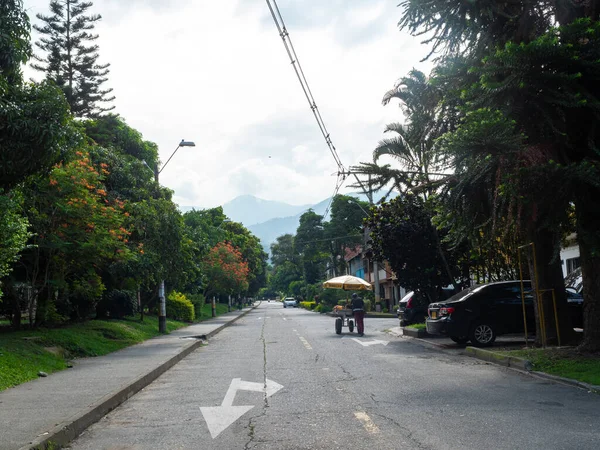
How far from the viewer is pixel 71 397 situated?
9523mm

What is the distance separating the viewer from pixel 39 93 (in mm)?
9148

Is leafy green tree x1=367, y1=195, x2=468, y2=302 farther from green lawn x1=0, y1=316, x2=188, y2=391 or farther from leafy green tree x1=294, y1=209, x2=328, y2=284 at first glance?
leafy green tree x1=294, y1=209, x2=328, y2=284

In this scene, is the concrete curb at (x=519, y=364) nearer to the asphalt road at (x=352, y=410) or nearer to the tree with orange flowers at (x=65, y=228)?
the asphalt road at (x=352, y=410)

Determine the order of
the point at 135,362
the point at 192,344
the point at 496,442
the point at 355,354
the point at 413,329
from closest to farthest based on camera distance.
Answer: the point at 496,442
the point at 135,362
the point at 355,354
the point at 192,344
the point at 413,329

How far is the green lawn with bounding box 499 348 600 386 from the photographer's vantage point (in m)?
10.7

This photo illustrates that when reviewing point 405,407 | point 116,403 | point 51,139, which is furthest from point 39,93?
point 405,407

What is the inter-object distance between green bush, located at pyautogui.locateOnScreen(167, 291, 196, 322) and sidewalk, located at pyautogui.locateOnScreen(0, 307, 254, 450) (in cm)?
1988

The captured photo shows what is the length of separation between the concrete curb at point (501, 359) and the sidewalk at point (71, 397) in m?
7.23

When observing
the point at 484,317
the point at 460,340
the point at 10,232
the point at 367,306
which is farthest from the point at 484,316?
the point at 367,306

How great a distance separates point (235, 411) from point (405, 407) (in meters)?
2.27

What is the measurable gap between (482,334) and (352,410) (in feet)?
31.3

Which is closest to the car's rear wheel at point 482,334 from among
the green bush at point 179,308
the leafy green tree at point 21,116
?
the leafy green tree at point 21,116

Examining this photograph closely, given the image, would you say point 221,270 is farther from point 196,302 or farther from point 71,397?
point 71,397

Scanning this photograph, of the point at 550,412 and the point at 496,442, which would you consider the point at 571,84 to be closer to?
the point at 550,412
